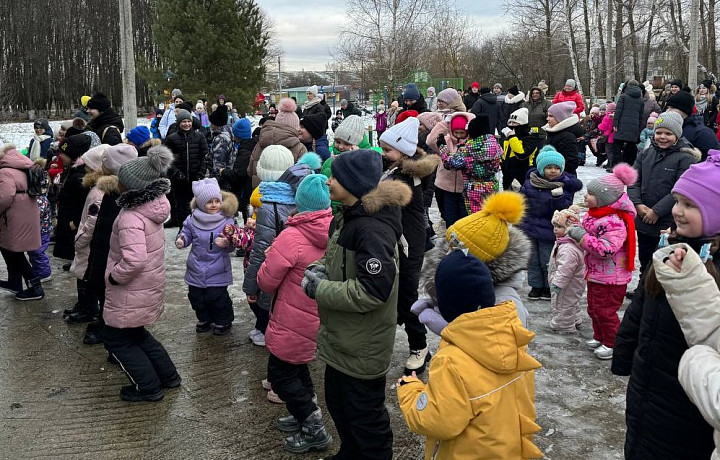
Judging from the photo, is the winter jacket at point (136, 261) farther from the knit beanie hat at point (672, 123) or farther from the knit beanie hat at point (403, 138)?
the knit beanie hat at point (672, 123)

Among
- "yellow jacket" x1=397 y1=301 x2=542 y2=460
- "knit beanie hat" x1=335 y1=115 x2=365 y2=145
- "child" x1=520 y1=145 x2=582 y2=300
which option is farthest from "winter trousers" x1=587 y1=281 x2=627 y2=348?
"yellow jacket" x1=397 y1=301 x2=542 y2=460

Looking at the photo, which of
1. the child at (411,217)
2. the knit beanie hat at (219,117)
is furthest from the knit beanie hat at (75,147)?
the child at (411,217)

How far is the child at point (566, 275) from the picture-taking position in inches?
216

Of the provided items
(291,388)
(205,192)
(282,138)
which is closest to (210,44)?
(282,138)

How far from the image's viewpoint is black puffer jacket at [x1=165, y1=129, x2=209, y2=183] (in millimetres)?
9445

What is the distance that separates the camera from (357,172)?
10.8ft

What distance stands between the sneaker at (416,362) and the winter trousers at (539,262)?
2.12 meters

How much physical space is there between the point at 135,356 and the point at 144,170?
1350 millimetres

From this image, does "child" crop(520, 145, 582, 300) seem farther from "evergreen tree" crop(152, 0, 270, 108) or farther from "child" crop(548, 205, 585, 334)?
"evergreen tree" crop(152, 0, 270, 108)

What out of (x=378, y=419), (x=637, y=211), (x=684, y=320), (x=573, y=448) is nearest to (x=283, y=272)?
(x=378, y=419)

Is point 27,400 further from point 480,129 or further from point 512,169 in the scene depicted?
point 512,169

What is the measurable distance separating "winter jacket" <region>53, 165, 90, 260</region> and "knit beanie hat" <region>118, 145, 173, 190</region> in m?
2.02

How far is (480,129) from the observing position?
6.91m

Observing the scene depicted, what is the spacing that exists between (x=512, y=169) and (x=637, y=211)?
4260 millimetres
